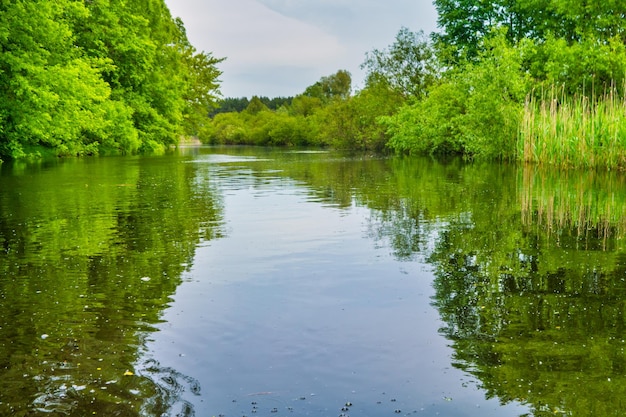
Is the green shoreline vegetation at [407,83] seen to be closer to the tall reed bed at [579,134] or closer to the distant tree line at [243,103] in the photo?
the tall reed bed at [579,134]

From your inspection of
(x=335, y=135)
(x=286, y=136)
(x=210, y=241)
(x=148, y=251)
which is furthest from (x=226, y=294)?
(x=286, y=136)

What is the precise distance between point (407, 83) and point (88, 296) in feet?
162

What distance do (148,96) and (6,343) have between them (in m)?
43.1

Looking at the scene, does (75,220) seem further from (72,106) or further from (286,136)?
(286,136)

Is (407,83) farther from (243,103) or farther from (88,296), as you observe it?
(243,103)

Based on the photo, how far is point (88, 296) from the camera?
5613 mm

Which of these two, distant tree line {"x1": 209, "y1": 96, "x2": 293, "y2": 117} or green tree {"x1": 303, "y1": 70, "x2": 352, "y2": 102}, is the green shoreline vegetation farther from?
distant tree line {"x1": 209, "y1": 96, "x2": 293, "y2": 117}

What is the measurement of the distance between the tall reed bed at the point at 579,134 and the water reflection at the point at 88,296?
12606 mm

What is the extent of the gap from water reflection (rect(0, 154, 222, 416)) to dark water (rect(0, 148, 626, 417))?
20 millimetres

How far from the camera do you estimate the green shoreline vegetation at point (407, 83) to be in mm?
23506

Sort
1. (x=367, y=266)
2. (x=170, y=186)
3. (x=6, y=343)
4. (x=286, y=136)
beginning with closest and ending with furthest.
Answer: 1. (x=6, y=343)
2. (x=367, y=266)
3. (x=170, y=186)
4. (x=286, y=136)

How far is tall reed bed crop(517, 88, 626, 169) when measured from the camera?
61.5ft

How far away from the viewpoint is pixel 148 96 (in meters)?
45.3

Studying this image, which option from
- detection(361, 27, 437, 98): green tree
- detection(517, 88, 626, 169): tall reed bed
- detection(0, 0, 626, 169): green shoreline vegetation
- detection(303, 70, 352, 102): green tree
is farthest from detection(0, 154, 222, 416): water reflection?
detection(303, 70, 352, 102): green tree
